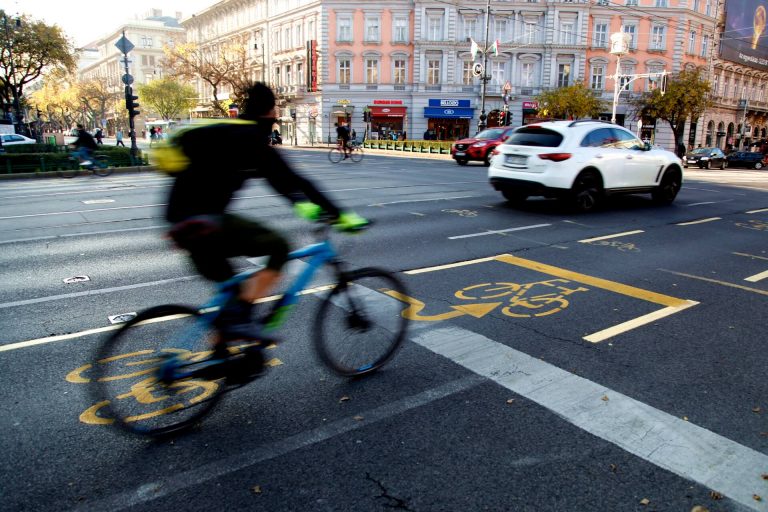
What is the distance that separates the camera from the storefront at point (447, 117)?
5478cm

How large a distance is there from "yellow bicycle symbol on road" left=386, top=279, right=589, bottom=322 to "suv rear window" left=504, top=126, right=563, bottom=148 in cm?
533

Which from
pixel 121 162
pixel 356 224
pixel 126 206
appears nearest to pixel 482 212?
pixel 126 206

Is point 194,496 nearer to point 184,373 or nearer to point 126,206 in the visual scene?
point 184,373

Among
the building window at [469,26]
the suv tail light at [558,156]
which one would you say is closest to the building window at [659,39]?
the building window at [469,26]

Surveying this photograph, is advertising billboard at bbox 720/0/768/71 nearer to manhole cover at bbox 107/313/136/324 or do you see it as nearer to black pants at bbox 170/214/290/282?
manhole cover at bbox 107/313/136/324

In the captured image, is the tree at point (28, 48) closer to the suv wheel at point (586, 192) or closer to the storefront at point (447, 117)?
the storefront at point (447, 117)

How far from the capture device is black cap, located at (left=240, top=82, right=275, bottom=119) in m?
3.43

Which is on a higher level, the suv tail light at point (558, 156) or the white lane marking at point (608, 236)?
the suv tail light at point (558, 156)

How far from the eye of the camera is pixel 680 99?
50.1 m

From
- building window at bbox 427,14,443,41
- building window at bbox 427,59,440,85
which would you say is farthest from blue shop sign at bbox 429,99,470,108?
building window at bbox 427,14,443,41

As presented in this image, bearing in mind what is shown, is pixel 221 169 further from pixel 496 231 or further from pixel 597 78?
pixel 597 78

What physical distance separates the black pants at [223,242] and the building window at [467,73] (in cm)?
5430

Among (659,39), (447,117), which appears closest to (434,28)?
(447,117)

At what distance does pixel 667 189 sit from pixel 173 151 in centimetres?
1317
